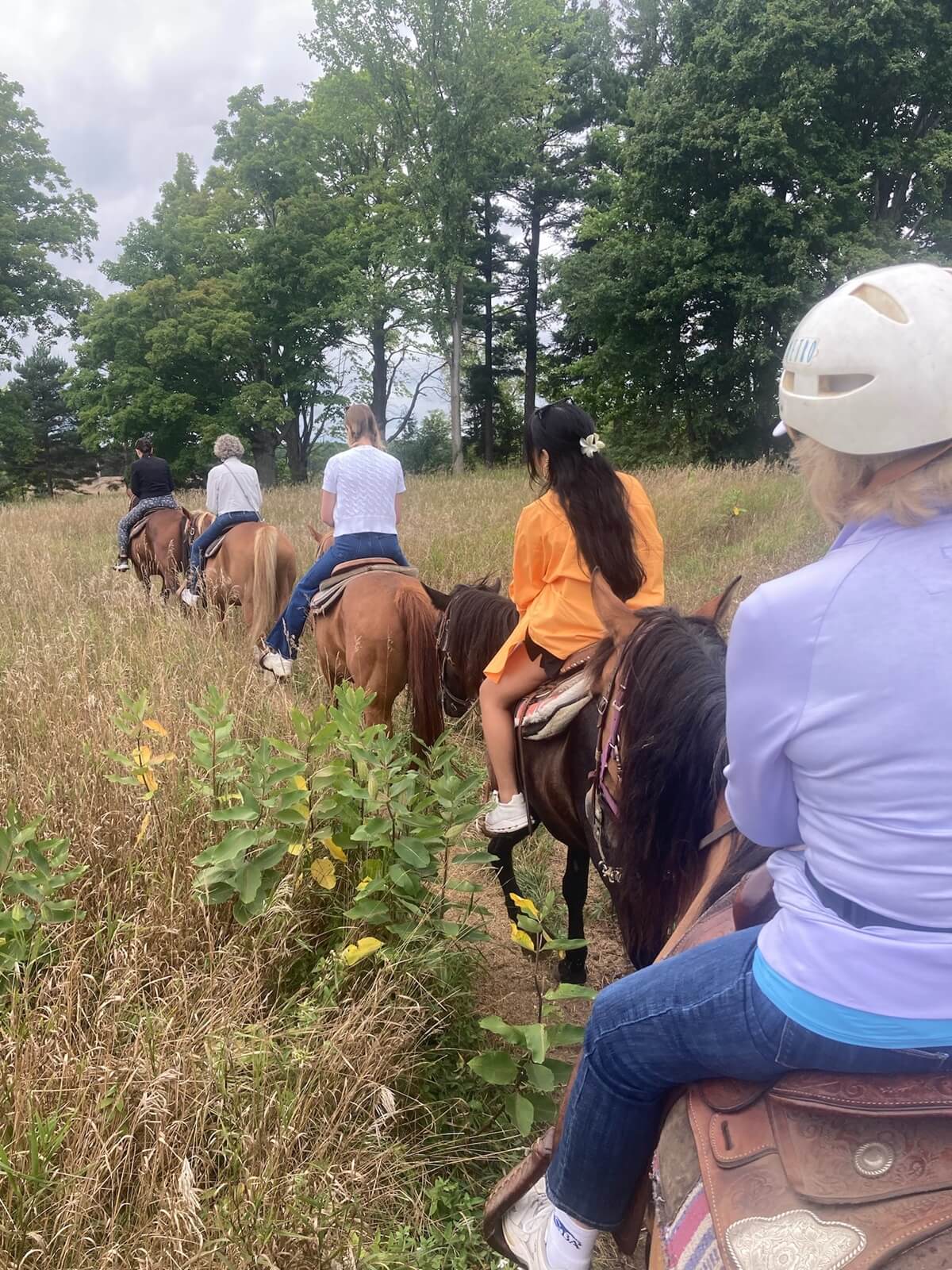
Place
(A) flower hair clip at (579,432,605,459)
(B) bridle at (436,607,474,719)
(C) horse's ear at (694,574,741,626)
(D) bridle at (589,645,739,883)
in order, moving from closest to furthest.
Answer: (D) bridle at (589,645,739,883) → (C) horse's ear at (694,574,741,626) → (A) flower hair clip at (579,432,605,459) → (B) bridle at (436,607,474,719)

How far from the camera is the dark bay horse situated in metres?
2.04

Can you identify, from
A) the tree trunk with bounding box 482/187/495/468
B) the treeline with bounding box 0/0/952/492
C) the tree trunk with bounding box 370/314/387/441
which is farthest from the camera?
the tree trunk with bounding box 482/187/495/468

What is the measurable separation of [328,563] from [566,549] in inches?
102

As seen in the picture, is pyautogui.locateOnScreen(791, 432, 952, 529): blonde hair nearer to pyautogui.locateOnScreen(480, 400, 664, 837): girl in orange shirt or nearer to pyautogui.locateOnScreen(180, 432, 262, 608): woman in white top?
pyautogui.locateOnScreen(480, 400, 664, 837): girl in orange shirt

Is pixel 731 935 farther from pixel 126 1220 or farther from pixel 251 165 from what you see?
pixel 251 165

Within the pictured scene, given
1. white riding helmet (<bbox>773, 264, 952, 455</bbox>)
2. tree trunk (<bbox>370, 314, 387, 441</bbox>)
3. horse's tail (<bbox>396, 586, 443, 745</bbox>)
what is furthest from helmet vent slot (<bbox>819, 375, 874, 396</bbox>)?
tree trunk (<bbox>370, 314, 387, 441</bbox>)

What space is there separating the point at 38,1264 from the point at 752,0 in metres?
24.7

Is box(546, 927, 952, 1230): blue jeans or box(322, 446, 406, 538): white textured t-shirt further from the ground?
box(322, 446, 406, 538): white textured t-shirt

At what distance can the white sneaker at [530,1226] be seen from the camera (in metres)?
1.63

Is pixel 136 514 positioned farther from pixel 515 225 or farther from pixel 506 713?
pixel 515 225

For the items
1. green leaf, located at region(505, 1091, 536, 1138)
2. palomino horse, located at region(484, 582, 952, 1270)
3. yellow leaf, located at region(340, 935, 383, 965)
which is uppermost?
palomino horse, located at region(484, 582, 952, 1270)

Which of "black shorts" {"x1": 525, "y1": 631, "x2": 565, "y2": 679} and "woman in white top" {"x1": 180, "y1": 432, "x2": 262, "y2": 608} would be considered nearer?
"black shorts" {"x1": 525, "y1": 631, "x2": 565, "y2": 679}

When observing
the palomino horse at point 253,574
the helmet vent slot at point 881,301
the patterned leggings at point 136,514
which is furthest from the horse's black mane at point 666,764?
the patterned leggings at point 136,514

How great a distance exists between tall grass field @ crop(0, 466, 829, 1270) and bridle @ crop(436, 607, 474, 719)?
1.00 metres
